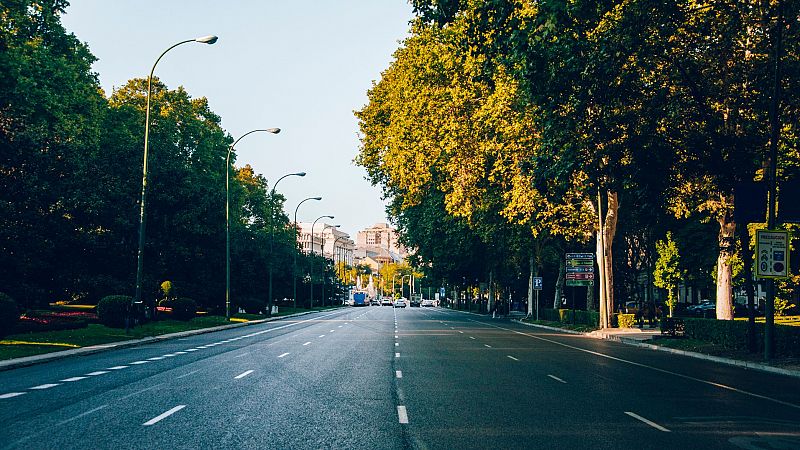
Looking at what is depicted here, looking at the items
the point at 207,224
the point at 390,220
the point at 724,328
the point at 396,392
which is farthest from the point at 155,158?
the point at 396,392

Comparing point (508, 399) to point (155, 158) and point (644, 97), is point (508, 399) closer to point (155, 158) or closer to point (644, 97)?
point (644, 97)

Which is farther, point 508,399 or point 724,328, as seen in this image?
point 724,328

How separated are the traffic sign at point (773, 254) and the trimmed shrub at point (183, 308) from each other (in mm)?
34133

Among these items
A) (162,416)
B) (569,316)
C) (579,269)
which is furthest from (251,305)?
(162,416)

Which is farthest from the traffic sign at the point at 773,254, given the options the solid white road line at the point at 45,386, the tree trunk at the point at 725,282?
the solid white road line at the point at 45,386

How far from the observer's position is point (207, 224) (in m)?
50.8

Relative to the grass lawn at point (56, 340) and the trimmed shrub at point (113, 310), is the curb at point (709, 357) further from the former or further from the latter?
the trimmed shrub at point (113, 310)

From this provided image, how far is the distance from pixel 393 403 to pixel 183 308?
37191 mm

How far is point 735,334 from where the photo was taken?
2672 centimetres

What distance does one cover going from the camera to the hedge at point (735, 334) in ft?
76.2

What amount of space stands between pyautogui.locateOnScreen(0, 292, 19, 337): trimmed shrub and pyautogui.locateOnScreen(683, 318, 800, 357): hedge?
23.8m

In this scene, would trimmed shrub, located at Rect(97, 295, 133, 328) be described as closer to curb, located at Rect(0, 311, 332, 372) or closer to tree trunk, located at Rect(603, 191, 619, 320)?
curb, located at Rect(0, 311, 332, 372)

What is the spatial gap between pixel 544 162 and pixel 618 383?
995 cm

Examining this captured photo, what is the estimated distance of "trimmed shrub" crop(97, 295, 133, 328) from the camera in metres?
36.7
